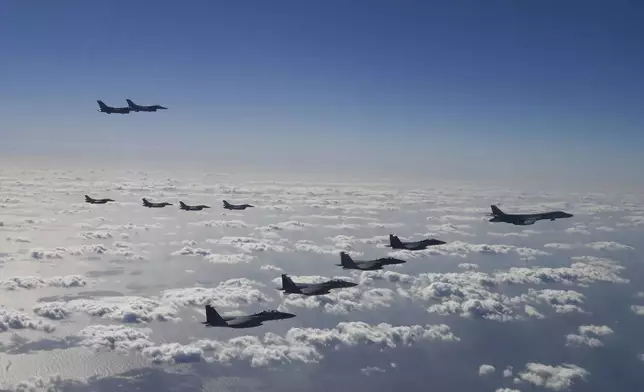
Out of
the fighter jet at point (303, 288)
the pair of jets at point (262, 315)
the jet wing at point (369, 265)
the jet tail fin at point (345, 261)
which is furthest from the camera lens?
the jet wing at point (369, 265)

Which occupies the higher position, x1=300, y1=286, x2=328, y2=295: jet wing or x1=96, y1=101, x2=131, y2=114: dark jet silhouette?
x1=96, y1=101, x2=131, y2=114: dark jet silhouette

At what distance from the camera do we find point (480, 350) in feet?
480

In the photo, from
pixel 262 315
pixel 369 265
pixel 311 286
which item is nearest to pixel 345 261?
pixel 369 265

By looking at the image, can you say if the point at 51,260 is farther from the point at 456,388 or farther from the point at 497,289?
the point at 497,289

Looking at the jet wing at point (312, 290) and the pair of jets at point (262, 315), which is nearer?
the pair of jets at point (262, 315)

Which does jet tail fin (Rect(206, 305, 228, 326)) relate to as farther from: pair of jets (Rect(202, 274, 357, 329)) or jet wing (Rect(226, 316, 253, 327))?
jet wing (Rect(226, 316, 253, 327))

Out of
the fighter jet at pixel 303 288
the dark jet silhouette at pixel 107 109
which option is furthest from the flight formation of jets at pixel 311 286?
the dark jet silhouette at pixel 107 109

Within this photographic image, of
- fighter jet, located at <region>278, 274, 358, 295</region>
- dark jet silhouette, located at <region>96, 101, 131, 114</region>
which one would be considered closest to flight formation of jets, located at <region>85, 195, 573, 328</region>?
fighter jet, located at <region>278, 274, 358, 295</region>

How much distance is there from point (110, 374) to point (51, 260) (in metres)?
102

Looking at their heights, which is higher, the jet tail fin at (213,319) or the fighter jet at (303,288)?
the fighter jet at (303,288)

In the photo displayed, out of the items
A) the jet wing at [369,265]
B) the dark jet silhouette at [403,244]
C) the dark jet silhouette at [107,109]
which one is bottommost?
the jet wing at [369,265]

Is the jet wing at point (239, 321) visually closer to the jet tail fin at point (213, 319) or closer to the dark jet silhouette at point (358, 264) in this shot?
the jet tail fin at point (213, 319)

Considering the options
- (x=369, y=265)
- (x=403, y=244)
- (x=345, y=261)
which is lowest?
(x=369, y=265)

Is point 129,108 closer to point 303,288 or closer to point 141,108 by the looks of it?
point 141,108
